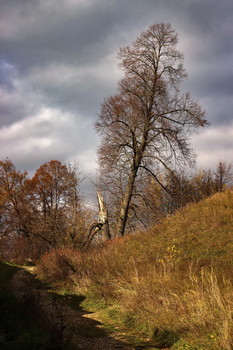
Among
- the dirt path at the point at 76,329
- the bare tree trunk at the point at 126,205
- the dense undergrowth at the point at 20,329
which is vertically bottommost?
the dirt path at the point at 76,329

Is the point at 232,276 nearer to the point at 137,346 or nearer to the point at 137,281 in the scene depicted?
the point at 137,281

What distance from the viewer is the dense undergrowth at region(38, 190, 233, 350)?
5762mm

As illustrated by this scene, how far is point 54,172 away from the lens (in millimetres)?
36188

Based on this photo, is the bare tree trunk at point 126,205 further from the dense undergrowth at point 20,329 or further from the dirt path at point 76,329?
the dense undergrowth at point 20,329

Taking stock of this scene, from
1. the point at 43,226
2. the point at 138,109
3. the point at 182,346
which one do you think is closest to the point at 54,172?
the point at 43,226

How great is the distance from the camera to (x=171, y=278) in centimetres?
795

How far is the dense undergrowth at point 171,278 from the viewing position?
18.9 ft

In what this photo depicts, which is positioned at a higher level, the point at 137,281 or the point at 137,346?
the point at 137,281

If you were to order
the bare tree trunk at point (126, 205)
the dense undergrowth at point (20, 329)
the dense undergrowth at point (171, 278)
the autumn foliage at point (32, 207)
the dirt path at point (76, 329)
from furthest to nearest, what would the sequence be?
the autumn foliage at point (32, 207) < the bare tree trunk at point (126, 205) < the dense undergrowth at point (171, 278) < the dirt path at point (76, 329) < the dense undergrowth at point (20, 329)

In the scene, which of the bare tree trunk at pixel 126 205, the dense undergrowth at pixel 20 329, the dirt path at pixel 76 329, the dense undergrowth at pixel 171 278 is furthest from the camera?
the bare tree trunk at pixel 126 205

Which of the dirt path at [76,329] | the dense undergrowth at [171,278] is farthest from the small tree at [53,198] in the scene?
the dirt path at [76,329]

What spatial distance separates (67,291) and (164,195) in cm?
1494

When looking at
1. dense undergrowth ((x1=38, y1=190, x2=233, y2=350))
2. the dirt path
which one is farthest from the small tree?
the dirt path

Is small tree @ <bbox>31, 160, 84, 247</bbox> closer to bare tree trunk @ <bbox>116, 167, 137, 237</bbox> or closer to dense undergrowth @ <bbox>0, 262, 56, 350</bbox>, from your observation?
bare tree trunk @ <bbox>116, 167, 137, 237</bbox>
